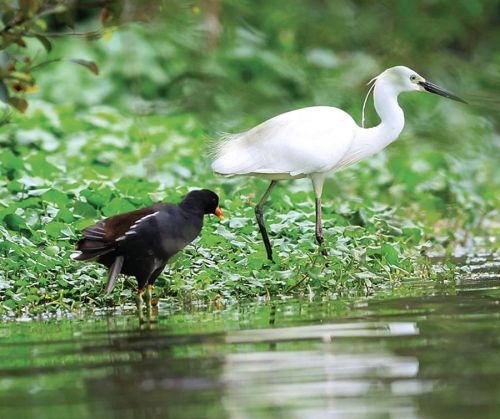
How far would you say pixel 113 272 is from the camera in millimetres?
6809

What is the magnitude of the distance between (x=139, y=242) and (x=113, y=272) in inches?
10.1

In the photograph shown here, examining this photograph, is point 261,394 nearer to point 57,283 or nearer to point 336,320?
point 336,320

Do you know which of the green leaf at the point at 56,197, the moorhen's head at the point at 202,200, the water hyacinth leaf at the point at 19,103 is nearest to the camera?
the water hyacinth leaf at the point at 19,103

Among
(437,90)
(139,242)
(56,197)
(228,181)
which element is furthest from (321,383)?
(228,181)

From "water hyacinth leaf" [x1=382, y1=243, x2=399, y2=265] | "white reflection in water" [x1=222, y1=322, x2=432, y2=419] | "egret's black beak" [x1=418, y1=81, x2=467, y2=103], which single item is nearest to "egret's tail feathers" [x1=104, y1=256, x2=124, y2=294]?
"white reflection in water" [x1=222, y1=322, x2=432, y2=419]

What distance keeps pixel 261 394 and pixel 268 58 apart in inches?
55.1

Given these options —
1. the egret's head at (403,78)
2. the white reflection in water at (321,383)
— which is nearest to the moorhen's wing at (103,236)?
the white reflection in water at (321,383)

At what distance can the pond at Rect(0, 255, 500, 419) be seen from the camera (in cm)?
321

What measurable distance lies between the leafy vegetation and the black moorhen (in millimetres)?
330

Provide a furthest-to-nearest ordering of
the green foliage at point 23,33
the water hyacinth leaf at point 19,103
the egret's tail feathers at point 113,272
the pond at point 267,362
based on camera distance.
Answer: the egret's tail feathers at point 113,272 < the water hyacinth leaf at point 19,103 < the green foliage at point 23,33 < the pond at point 267,362

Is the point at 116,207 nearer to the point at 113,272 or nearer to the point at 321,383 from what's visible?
the point at 113,272

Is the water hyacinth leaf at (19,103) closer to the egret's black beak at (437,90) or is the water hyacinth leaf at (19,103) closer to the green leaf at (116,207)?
the green leaf at (116,207)

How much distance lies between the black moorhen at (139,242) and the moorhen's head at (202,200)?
7.4 inches

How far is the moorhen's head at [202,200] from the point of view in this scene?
719 cm
